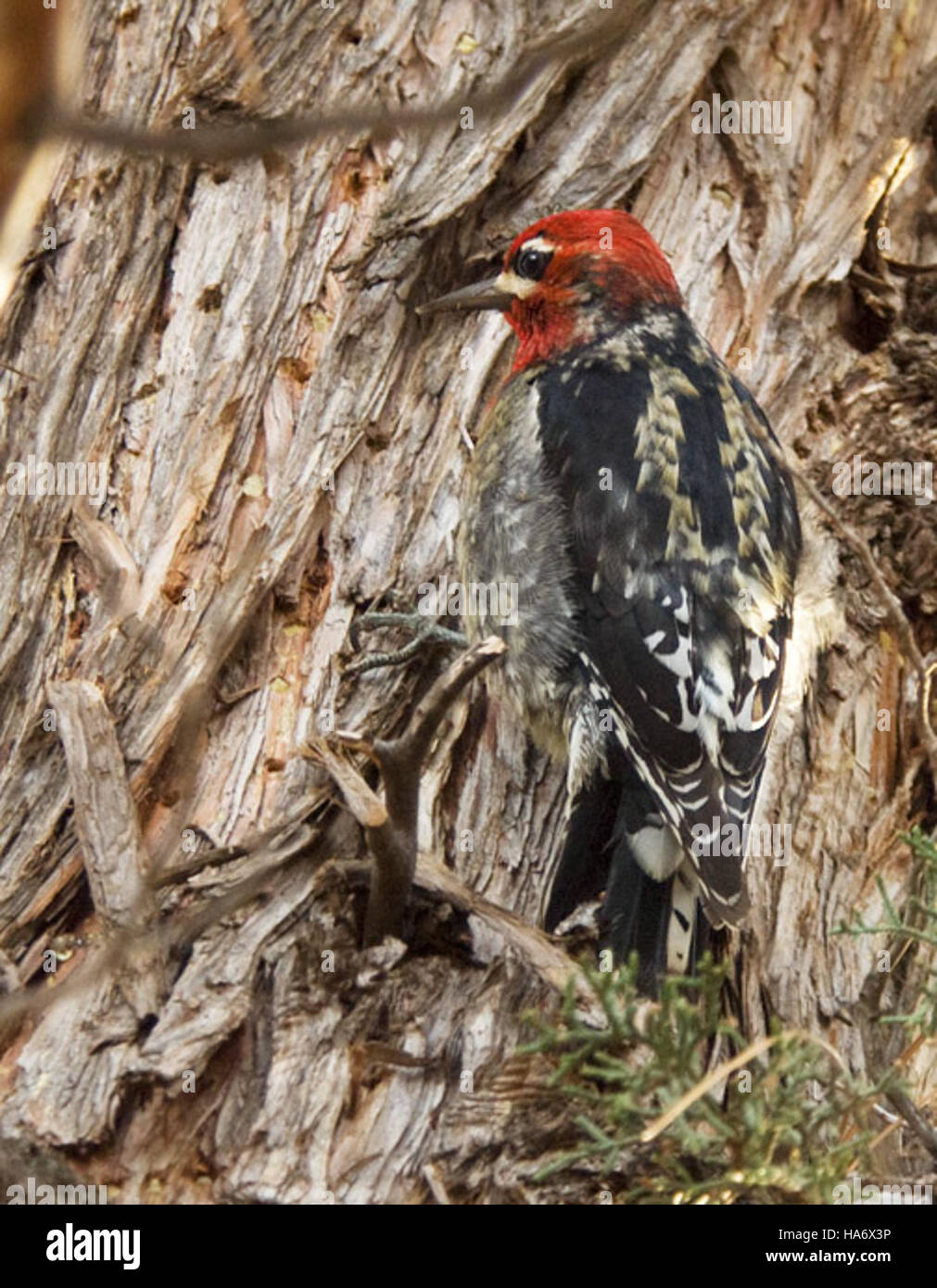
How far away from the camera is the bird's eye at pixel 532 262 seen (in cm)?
417

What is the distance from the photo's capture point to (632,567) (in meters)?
3.90

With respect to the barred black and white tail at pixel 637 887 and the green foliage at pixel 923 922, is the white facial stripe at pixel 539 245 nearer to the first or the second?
the barred black and white tail at pixel 637 887

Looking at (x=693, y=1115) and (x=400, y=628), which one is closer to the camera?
(x=693, y=1115)

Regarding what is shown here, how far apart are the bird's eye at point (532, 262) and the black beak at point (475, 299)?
68 millimetres

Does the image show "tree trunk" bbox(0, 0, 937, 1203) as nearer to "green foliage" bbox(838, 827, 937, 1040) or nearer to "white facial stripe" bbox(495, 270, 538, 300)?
"white facial stripe" bbox(495, 270, 538, 300)

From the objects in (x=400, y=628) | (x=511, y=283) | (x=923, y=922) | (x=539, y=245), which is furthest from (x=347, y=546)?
(x=923, y=922)

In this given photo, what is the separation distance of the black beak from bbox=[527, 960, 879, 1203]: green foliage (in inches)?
72.7

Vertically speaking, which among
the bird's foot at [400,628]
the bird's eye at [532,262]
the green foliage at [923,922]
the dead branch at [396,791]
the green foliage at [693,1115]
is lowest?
the green foliage at [693,1115]

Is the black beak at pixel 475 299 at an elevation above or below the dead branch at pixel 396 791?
above

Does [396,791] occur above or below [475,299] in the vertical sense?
below

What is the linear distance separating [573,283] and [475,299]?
0.32 metres

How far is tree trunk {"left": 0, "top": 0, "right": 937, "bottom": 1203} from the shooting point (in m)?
3.13

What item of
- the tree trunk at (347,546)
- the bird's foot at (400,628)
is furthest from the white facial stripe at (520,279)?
the bird's foot at (400,628)

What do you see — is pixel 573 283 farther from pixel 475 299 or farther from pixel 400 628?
pixel 400 628
